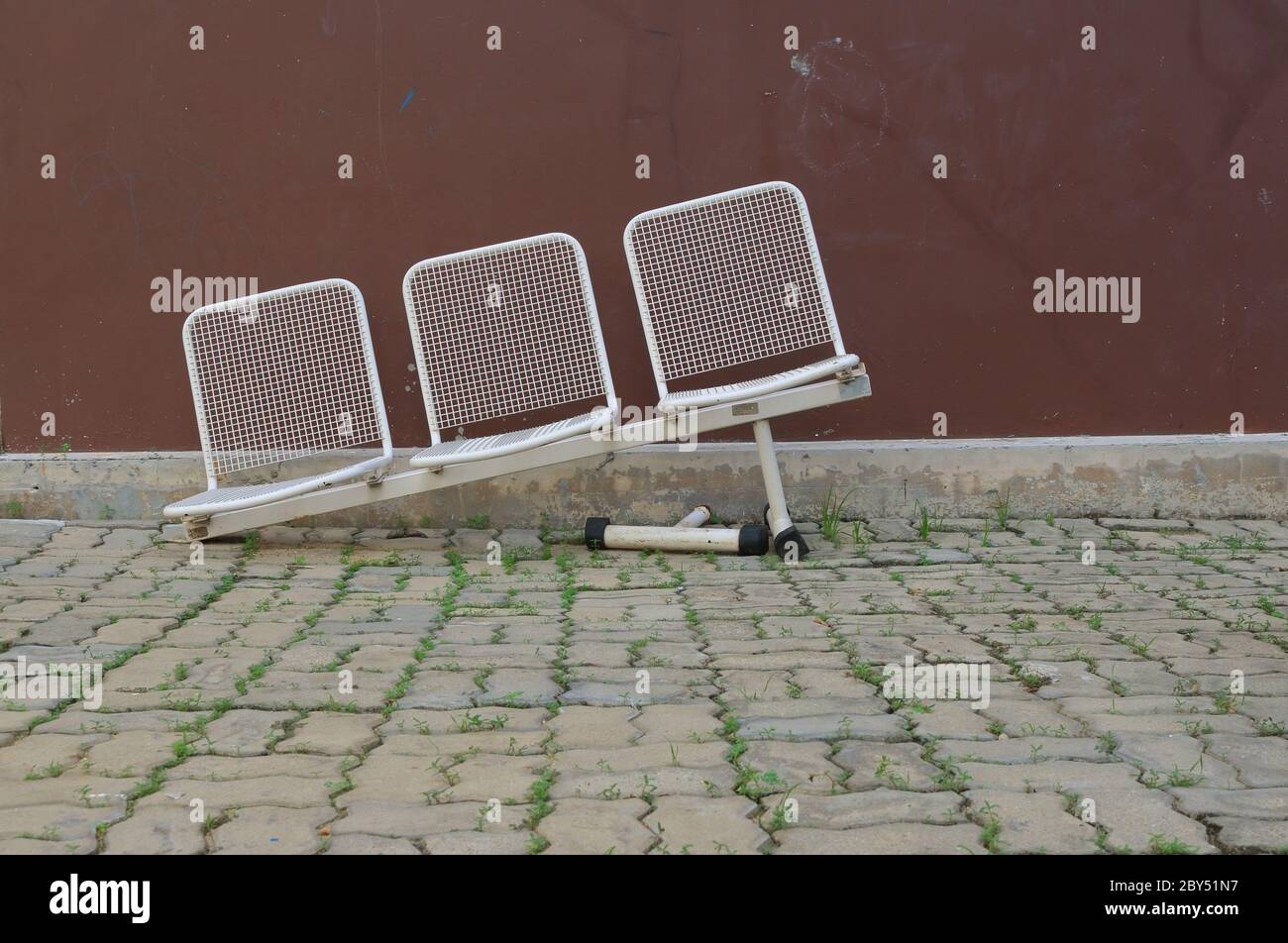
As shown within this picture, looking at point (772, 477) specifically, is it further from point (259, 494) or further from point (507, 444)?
point (259, 494)

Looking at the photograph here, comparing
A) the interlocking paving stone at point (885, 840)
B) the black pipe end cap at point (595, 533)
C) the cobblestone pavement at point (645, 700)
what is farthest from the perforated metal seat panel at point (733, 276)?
the interlocking paving stone at point (885, 840)

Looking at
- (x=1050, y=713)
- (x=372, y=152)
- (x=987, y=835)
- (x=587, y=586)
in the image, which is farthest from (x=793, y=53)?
(x=987, y=835)

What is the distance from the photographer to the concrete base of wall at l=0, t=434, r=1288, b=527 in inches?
261

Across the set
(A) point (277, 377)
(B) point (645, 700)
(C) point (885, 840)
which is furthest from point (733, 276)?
(C) point (885, 840)

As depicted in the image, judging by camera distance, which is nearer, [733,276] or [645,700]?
[645,700]

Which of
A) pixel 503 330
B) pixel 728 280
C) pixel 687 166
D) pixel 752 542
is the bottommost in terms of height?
pixel 752 542

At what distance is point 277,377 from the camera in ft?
20.5

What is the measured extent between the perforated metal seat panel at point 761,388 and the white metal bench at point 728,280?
0.16 metres

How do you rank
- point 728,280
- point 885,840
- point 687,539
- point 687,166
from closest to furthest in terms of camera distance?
point 885,840
point 687,539
point 728,280
point 687,166

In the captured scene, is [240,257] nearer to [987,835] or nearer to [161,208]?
[161,208]

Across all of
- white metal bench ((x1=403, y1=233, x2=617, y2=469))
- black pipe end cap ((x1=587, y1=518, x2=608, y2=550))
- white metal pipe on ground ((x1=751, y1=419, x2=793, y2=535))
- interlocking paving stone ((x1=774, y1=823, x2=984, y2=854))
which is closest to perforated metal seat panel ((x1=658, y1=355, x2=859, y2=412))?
white metal pipe on ground ((x1=751, y1=419, x2=793, y2=535))

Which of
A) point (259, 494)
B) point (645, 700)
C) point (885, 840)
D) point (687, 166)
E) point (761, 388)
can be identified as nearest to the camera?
point (885, 840)

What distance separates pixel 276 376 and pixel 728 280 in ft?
7.03

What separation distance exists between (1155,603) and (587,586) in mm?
2213
